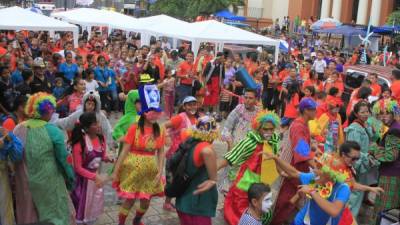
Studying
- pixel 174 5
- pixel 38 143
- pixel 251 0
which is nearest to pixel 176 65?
pixel 38 143

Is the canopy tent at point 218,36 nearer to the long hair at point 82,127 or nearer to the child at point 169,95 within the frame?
the child at point 169,95

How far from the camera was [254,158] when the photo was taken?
560cm

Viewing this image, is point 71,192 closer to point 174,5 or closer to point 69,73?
point 69,73

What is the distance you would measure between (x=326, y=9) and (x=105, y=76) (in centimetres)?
3150

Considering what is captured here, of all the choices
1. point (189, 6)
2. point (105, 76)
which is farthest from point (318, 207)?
point (189, 6)

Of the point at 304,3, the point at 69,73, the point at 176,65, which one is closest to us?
the point at 69,73

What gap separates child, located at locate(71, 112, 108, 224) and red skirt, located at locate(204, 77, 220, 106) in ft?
25.2

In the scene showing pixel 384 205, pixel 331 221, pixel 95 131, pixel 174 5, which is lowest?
pixel 384 205

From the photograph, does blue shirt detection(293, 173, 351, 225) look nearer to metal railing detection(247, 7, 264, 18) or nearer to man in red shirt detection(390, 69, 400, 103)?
man in red shirt detection(390, 69, 400, 103)

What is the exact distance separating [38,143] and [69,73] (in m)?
7.19

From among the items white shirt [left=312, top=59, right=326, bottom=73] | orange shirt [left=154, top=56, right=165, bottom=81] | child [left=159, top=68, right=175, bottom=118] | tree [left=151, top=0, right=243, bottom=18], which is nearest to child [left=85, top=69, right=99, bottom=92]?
child [left=159, top=68, right=175, bottom=118]

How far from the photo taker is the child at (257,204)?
14.9 ft

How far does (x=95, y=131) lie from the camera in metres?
5.51

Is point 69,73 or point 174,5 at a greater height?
point 174,5
